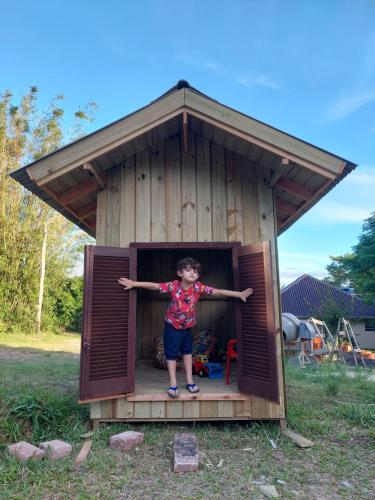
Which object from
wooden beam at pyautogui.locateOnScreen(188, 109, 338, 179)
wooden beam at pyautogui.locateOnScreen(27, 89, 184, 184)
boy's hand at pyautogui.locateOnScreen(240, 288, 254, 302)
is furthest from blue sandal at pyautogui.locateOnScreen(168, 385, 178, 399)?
wooden beam at pyautogui.locateOnScreen(188, 109, 338, 179)

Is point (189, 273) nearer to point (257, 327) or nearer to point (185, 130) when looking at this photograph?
point (257, 327)

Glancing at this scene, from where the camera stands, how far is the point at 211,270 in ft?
21.4

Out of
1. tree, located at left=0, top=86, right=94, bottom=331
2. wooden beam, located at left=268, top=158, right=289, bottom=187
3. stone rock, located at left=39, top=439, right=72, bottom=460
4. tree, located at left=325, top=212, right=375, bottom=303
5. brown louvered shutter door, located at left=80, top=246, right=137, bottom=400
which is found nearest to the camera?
stone rock, located at left=39, top=439, right=72, bottom=460

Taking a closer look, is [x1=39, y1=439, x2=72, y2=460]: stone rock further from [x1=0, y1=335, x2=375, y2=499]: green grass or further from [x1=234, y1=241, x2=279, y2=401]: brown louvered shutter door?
[x1=234, y1=241, x2=279, y2=401]: brown louvered shutter door

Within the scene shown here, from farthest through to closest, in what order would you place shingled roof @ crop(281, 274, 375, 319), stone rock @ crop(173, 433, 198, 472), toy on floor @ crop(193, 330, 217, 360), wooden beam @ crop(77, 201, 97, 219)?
shingled roof @ crop(281, 274, 375, 319), toy on floor @ crop(193, 330, 217, 360), wooden beam @ crop(77, 201, 97, 219), stone rock @ crop(173, 433, 198, 472)

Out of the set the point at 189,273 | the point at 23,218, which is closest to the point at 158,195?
the point at 189,273

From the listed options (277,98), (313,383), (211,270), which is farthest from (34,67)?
(313,383)

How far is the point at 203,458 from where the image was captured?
2.85 m

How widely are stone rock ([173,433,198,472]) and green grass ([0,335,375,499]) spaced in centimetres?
8

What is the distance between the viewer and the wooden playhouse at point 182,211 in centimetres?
332

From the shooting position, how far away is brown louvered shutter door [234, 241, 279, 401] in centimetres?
326

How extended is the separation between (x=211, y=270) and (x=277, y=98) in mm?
5041

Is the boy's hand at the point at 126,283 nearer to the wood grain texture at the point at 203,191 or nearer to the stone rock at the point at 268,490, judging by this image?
the wood grain texture at the point at 203,191

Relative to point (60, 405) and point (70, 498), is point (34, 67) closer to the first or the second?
point (60, 405)
